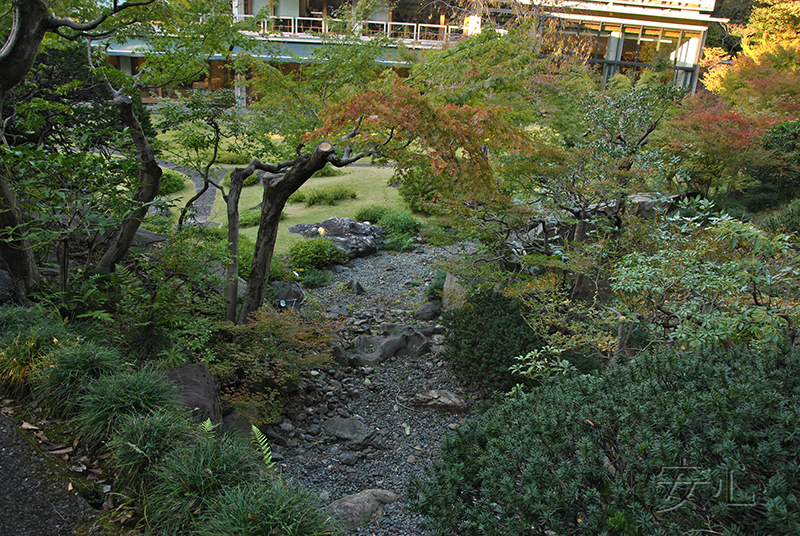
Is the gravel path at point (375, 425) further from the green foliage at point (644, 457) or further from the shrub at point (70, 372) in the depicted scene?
the shrub at point (70, 372)

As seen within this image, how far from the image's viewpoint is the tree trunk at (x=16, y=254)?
4.57m

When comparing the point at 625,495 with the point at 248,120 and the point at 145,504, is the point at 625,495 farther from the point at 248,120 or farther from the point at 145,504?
the point at 248,120

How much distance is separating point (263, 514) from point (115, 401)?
4.87ft

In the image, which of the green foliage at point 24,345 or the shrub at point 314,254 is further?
the shrub at point 314,254

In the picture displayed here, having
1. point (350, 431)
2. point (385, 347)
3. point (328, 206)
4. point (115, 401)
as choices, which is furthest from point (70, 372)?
point (328, 206)

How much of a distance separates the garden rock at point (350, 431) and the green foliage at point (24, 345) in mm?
2516

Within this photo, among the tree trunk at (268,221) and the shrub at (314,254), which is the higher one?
the tree trunk at (268,221)

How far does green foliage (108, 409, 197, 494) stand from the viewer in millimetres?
2932

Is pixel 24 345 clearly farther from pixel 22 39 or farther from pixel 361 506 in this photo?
pixel 361 506

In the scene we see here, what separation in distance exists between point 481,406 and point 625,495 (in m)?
3.45

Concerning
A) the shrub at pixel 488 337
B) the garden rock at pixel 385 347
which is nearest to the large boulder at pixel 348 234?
the garden rock at pixel 385 347

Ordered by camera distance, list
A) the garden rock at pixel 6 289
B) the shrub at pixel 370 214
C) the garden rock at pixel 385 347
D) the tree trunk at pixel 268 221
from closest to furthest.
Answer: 1. the garden rock at pixel 6 289
2. the tree trunk at pixel 268 221
3. the garden rock at pixel 385 347
4. the shrub at pixel 370 214

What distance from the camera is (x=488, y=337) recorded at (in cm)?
575

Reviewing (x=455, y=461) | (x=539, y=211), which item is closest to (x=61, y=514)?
(x=455, y=461)
